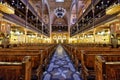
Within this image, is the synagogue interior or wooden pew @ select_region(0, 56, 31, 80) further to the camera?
the synagogue interior

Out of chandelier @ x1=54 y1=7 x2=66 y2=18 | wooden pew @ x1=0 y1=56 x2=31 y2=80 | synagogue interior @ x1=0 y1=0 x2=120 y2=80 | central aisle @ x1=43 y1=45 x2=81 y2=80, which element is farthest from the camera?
chandelier @ x1=54 y1=7 x2=66 y2=18

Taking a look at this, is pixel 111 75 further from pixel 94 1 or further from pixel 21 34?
pixel 21 34

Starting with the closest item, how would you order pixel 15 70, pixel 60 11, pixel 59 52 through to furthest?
pixel 15 70, pixel 59 52, pixel 60 11

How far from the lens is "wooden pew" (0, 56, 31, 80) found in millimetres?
2088

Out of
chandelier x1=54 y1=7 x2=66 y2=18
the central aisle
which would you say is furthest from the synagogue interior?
chandelier x1=54 y1=7 x2=66 y2=18

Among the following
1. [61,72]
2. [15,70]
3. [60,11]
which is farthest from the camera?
[60,11]

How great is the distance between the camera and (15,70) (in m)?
2.21

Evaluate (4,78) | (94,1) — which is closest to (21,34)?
(94,1)

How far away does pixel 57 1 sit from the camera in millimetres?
34688

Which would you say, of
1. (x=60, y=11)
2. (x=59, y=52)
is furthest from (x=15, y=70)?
(x=60, y=11)

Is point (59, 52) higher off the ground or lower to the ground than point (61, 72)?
higher

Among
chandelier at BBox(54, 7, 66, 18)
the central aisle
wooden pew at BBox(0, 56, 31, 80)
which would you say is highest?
chandelier at BBox(54, 7, 66, 18)

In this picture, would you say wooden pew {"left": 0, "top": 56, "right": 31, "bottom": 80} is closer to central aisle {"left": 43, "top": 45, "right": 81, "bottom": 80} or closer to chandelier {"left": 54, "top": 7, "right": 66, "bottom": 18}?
central aisle {"left": 43, "top": 45, "right": 81, "bottom": 80}

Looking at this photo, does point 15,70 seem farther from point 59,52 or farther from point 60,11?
point 60,11
